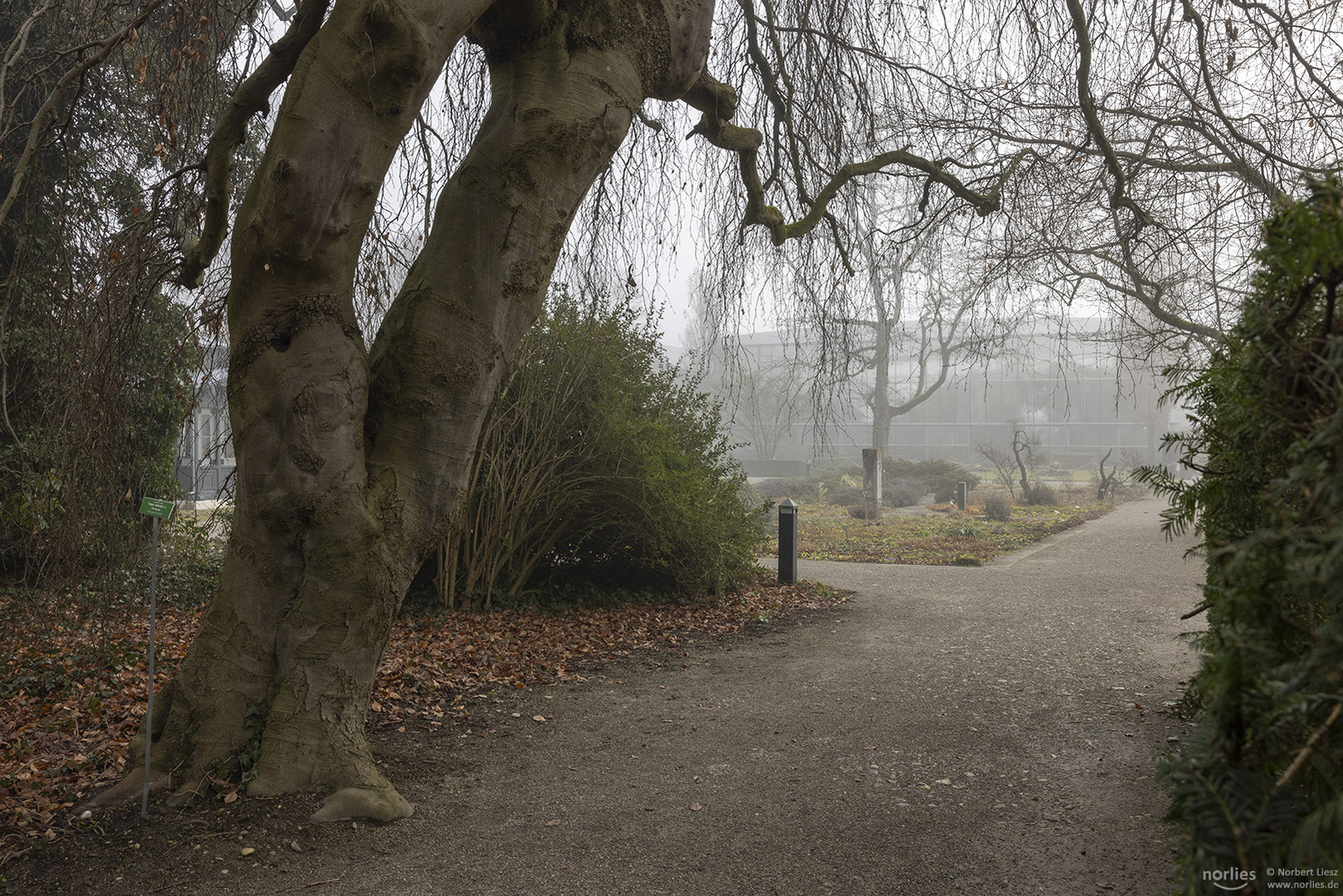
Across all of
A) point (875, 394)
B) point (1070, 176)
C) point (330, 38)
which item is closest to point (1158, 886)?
point (330, 38)

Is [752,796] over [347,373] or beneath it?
beneath

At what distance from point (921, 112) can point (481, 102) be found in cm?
372

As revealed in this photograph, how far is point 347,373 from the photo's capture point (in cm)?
352

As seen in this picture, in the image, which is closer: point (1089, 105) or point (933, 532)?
point (1089, 105)

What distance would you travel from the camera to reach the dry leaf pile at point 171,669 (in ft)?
11.8

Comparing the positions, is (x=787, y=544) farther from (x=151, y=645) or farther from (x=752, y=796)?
(x=151, y=645)

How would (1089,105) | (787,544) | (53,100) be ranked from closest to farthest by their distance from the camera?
1. (53,100)
2. (1089,105)
3. (787,544)

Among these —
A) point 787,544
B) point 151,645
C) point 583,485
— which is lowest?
point 787,544

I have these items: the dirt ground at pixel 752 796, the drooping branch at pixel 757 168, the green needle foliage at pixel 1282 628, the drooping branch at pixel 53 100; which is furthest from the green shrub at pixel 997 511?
the green needle foliage at pixel 1282 628

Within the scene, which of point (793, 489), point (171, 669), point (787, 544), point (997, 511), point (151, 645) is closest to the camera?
point (151, 645)

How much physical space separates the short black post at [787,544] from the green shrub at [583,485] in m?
1.56

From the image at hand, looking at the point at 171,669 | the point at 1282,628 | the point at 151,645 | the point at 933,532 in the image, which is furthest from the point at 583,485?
the point at 933,532

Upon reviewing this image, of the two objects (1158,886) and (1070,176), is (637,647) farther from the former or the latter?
(1070,176)

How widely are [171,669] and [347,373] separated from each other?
341cm
